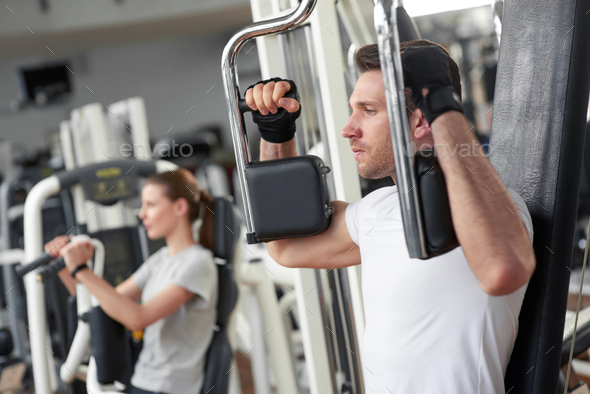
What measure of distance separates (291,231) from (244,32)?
1.02ft

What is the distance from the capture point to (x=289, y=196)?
80cm

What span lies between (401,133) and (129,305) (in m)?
1.34

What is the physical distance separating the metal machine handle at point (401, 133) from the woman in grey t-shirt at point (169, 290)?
1.28 m

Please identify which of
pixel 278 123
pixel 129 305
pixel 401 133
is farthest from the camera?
pixel 129 305

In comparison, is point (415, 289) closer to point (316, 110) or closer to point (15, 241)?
point (316, 110)

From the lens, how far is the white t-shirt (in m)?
0.79

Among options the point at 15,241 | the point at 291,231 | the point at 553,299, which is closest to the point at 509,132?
the point at 553,299

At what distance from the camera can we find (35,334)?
1.98 meters

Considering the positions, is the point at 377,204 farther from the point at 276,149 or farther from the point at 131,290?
the point at 131,290

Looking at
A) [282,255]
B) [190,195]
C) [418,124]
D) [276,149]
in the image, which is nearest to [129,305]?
[190,195]

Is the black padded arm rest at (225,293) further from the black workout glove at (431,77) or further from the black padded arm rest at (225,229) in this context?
the black workout glove at (431,77)

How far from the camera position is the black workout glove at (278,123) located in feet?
2.78

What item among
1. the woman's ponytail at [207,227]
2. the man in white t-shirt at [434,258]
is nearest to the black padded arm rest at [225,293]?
the woman's ponytail at [207,227]

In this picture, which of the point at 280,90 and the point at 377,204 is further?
the point at 377,204
